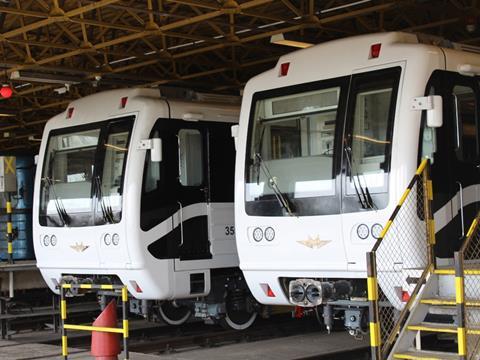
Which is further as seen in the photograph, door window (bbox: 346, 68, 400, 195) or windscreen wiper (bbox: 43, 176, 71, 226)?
windscreen wiper (bbox: 43, 176, 71, 226)

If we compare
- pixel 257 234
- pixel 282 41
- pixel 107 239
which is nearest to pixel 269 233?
pixel 257 234

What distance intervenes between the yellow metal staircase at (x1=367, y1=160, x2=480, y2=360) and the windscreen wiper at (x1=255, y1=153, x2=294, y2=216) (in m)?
1.36

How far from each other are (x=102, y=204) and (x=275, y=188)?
2.83 meters

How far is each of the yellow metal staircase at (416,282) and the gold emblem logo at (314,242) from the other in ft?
2.58

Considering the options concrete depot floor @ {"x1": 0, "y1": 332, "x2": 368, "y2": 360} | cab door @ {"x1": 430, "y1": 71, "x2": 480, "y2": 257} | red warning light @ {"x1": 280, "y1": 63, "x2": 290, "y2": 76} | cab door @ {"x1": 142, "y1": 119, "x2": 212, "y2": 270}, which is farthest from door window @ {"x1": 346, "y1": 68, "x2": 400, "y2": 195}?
concrete depot floor @ {"x1": 0, "y1": 332, "x2": 368, "y2": 360}

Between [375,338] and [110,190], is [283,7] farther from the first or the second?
[375,338]

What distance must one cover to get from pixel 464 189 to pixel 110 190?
463cm

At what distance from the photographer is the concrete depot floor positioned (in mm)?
10852

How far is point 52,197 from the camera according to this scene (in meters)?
11.5

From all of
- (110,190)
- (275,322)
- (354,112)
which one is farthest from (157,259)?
(275,322)

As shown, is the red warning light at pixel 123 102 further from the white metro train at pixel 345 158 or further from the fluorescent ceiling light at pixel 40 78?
the fluorescent ceiling light at pixel 40 78

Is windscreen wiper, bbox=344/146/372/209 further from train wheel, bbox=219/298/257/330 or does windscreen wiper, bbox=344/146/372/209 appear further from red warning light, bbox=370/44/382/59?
train wheel, bbox=219/298/257/330

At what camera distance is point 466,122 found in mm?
8352

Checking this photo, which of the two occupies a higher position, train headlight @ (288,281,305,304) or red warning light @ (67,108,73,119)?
red warning light @ (67,108,73,119)
